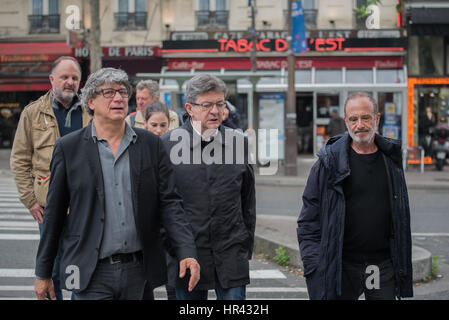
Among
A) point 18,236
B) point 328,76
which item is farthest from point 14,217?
point 328,76

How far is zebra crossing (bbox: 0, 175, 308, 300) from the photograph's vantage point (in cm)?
658

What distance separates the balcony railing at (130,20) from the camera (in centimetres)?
2480

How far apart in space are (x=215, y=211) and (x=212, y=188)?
15 centimetres

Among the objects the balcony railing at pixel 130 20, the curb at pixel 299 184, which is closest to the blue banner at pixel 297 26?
the curb at pixel 299 184

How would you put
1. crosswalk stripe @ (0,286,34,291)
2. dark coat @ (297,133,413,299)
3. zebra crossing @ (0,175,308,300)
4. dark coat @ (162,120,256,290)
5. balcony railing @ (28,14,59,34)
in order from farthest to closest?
balcony railing @ (28,14,59,34) < crosswalk stripe @ (0,286,34,291) < zebra crossing @ (0,175,308,300) < dark coat @ (162,120,256,290) < dark coat @ (297,133,413,299)

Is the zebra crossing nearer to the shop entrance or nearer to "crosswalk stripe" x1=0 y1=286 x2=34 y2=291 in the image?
"crosswalk stripe" x1=0 y1=286 x2=34 y2=291

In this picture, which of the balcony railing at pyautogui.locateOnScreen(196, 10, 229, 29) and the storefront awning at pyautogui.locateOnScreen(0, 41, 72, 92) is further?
the balcony railing at pyautogui.locateOnScreen(196, 10, 229, 29)

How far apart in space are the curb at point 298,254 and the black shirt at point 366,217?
3.17 m

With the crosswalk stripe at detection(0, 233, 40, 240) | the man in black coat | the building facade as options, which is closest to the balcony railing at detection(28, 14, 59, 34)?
the building facade

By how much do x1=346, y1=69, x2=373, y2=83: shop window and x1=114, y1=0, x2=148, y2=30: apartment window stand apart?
8166mm

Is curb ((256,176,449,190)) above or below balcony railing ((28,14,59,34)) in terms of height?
below

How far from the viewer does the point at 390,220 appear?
3971mm
